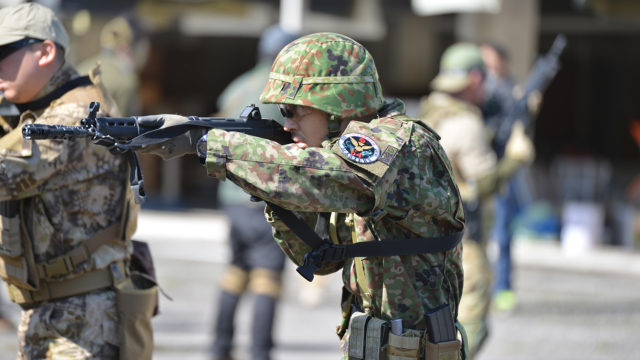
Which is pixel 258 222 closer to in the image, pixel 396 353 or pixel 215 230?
pixel 396 353

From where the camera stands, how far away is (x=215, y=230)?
12461 mm

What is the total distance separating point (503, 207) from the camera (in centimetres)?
852

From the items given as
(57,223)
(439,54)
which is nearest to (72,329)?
(57,223)

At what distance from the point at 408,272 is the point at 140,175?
2.83 ft

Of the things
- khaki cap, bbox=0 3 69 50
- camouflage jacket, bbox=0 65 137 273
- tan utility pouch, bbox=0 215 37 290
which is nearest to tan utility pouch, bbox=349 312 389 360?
camouflage jacket, bbox=0 65 137 273

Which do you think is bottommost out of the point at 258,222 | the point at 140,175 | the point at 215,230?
the point at 215,230

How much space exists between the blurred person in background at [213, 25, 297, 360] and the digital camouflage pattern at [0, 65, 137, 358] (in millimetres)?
2242

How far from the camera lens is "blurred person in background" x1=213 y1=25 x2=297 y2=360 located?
19.8 feet

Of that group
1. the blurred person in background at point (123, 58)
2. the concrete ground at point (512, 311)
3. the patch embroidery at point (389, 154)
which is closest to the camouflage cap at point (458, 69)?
the concrete ground at point (512, 311)

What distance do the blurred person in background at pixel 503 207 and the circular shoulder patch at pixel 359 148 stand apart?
4.77m

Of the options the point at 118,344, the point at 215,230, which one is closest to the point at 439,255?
the point at 118,344

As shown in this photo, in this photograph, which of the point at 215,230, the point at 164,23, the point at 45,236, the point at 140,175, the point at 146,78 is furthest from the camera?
the point at 146,78

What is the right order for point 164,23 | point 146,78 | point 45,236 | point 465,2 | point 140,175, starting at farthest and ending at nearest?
point 146,78 < point 164,23 < point 465,2 < point 45,236 < point 140,175

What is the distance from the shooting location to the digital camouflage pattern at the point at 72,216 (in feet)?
11.9
